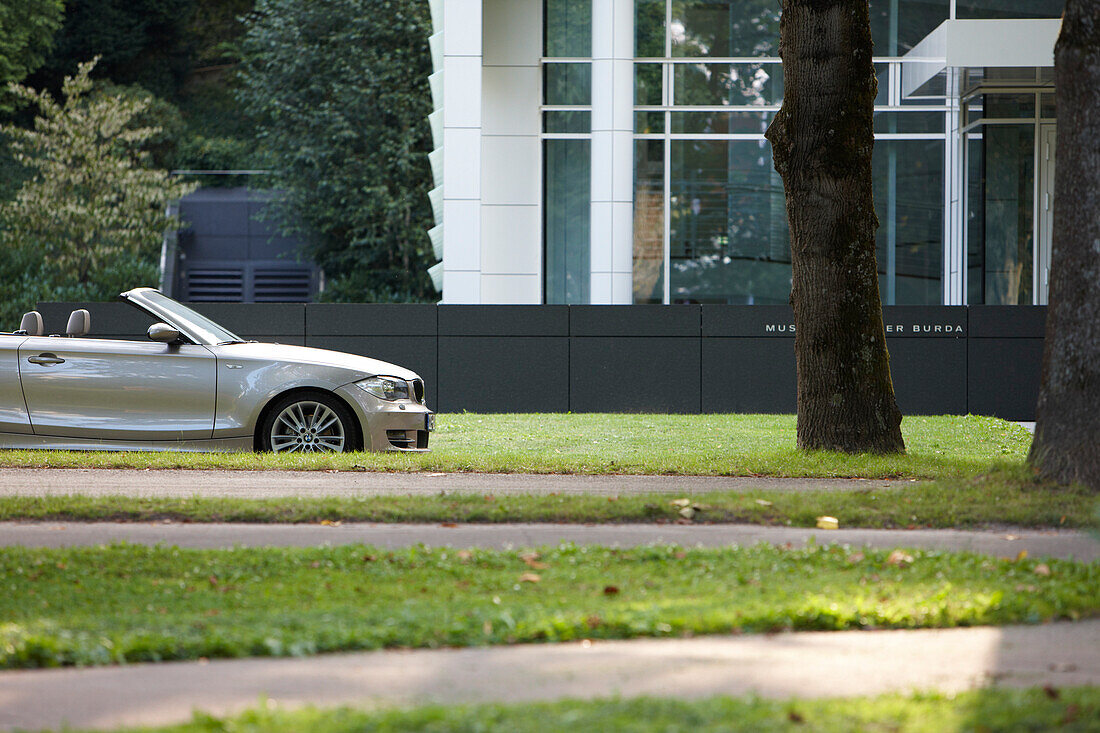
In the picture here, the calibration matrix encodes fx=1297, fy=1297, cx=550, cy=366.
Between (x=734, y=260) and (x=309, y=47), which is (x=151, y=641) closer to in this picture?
(x=734, y=260)

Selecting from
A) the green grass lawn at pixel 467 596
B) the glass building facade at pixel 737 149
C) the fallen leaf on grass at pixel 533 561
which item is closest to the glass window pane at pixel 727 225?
the glass building facade at pixel 737 149

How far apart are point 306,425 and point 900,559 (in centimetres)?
631

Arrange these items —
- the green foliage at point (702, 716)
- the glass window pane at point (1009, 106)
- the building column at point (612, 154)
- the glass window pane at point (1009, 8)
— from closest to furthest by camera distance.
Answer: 1. the green foliage at point (702, 716)
2. the building column at point (612, 154)
3. the glass window pane at point (1009, 106)
4. the glass window pane at point (1009, 8)

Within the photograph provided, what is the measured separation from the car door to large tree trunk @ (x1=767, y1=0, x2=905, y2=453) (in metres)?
5.40

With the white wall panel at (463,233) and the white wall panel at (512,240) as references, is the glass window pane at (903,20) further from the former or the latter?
the white wall panel at (463,233)

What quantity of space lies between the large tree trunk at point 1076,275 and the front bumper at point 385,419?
5346 millimetres

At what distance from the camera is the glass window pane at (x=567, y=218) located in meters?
23.1

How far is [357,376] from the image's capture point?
11414mm

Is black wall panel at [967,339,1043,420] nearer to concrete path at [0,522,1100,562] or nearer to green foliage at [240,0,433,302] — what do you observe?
concrete path at [0,522,1100,562]

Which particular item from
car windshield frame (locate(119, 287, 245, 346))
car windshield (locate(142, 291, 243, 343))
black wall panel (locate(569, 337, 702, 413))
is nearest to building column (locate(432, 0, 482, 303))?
black wall panel (locate(569, 337, 702, 413))

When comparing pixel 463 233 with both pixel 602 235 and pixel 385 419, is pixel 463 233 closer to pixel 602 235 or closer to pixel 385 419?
pixel 602 235

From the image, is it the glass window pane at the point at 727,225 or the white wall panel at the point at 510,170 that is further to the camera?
the white wall panel at the point at 510,170

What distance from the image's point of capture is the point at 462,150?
2144 cm

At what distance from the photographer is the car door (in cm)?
1138
